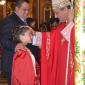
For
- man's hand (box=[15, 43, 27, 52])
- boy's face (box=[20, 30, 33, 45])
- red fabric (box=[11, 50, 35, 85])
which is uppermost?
boy's face (box=[20, 30, 33, 45])

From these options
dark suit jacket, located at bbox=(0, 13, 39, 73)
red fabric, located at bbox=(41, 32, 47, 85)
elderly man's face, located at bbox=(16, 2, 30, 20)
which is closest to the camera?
red fabric, located at bbox=(41, 32, 47, 85)

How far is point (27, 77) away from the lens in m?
2.96

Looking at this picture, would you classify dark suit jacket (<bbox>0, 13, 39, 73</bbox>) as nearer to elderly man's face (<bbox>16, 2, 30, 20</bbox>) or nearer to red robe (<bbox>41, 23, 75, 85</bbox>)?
elderly man's face (<bbox>16, 2, 30, 20</bbox>)

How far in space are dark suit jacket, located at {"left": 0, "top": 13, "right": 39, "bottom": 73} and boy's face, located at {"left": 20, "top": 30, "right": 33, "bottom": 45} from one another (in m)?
0.26

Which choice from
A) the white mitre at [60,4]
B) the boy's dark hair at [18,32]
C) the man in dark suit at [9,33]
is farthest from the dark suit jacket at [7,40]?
the white mitre at [60,4]

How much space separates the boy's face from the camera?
301 cm

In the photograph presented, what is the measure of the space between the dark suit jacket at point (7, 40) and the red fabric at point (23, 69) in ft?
1.09

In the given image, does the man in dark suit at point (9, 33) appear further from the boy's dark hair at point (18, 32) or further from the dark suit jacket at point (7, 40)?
the boy's dark hair at point (18, 32)

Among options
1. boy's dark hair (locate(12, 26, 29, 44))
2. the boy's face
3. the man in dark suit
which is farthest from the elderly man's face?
the boy's face

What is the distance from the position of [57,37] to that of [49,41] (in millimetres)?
72

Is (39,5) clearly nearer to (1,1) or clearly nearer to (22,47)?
(1,1)

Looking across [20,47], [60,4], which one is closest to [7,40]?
[20,47]

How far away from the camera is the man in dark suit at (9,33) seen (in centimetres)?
334

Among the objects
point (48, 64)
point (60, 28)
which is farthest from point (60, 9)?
point (48, 64)
